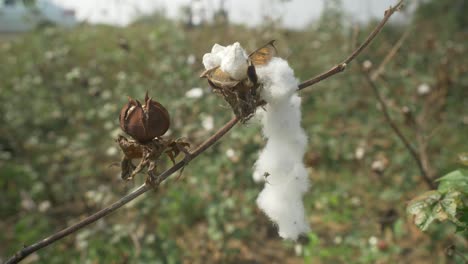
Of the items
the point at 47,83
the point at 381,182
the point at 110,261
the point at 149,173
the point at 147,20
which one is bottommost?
the point at 381,182

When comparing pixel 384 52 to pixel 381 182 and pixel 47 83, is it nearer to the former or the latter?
pixel 381 182

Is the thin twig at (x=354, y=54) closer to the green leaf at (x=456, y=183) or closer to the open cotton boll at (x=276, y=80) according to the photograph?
the open cotton boll at (x=276, y=80)

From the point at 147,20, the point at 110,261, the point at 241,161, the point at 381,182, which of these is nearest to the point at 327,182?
the point at 381,182

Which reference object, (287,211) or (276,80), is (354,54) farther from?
(287,211)

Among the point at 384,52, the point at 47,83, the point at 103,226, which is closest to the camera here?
the point at 103,226

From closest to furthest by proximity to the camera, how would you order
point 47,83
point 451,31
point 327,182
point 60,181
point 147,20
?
point 327,182 < point 60,181 < point 47,83 < point 451,31 < point 147,20

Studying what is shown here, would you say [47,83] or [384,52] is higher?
[47,83]

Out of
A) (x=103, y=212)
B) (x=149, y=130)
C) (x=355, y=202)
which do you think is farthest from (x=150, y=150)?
(x=355, y=202)

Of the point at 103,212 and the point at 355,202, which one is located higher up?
the point at 103,212
